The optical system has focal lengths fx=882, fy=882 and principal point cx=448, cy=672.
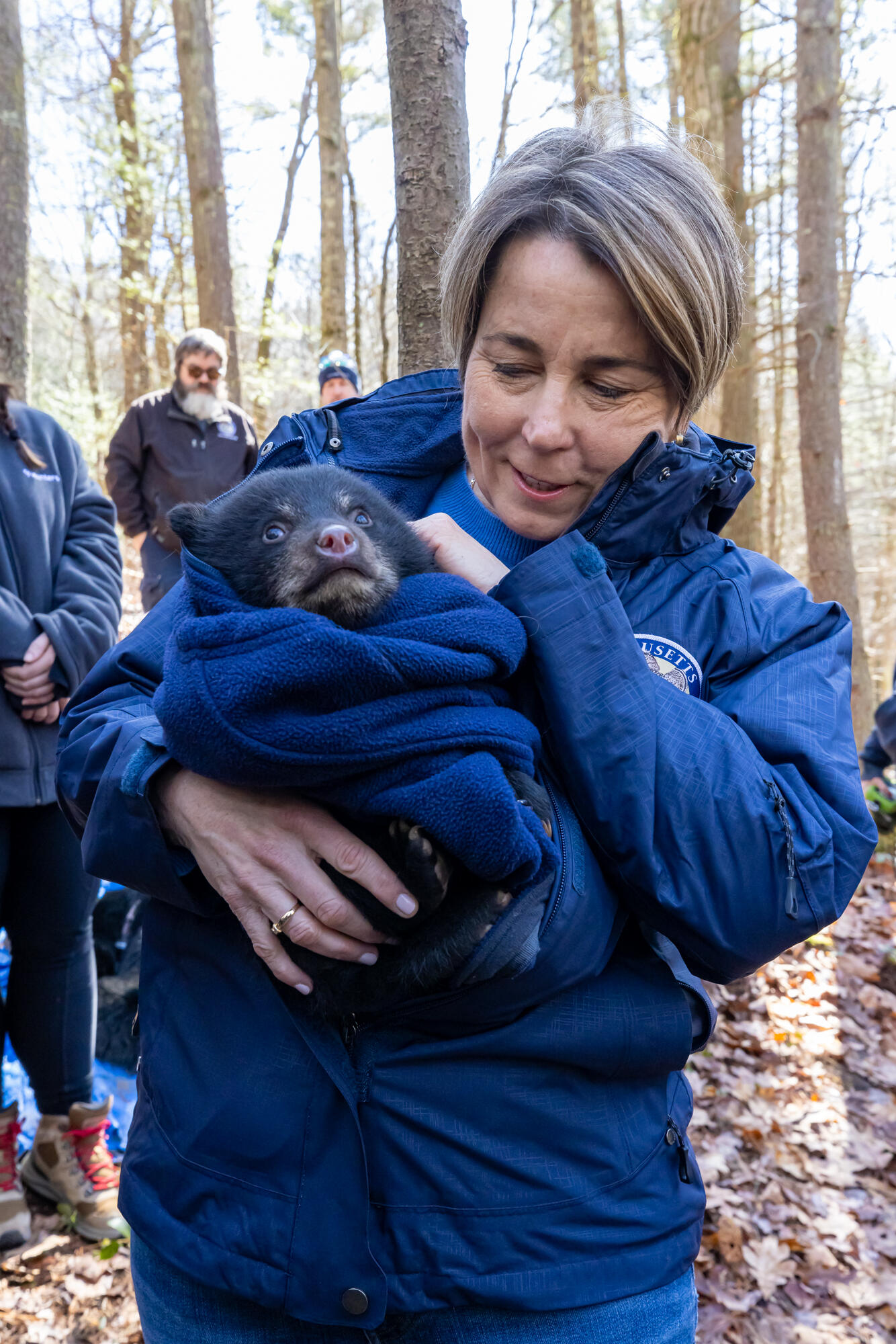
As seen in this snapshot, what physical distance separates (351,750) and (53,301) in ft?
70.2

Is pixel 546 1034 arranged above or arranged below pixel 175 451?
below

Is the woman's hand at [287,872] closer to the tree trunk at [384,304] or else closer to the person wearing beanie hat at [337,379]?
the person wearing beanie hat at [337,379]

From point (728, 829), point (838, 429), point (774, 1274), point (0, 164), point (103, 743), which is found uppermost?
point (0, 164)

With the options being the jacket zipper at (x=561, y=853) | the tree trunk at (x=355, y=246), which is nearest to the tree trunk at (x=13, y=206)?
the jacket zipper at (x=561, y=853)

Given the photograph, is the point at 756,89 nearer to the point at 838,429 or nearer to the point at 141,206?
the point at 838,429

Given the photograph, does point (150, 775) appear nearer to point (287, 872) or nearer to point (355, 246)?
point (287, 872)

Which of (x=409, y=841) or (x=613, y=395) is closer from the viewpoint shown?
(x=409, y=841)

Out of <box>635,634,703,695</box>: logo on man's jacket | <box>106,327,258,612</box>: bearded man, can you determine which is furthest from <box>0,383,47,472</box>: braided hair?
<box>106,327,258,612</box>: bearded man

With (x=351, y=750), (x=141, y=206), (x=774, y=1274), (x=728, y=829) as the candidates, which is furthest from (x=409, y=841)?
(x=141, y=206)

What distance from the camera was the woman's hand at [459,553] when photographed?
1.53m

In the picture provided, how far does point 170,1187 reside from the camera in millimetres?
1315

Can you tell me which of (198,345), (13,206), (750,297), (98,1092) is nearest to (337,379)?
(198,345)

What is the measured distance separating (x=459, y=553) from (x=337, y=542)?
224 mm

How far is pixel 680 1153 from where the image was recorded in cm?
136
